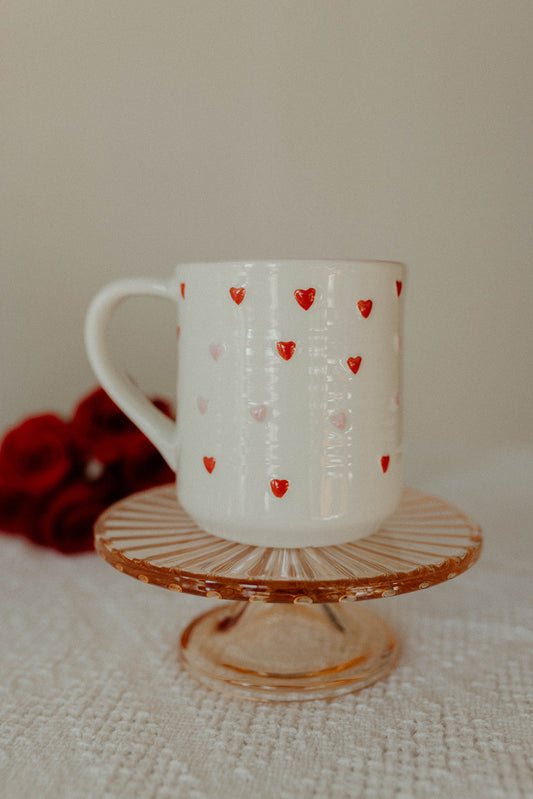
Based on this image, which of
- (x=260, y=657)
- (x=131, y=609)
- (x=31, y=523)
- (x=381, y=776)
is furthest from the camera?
(x=31, y=523)

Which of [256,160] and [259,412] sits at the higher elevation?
[256,160]

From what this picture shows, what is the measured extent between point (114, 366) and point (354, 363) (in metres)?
0.19

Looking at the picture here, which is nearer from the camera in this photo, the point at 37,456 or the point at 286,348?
the point at 286,348

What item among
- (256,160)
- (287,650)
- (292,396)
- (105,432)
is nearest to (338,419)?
(292,396)

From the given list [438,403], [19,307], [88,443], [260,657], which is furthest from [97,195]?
[260,657]

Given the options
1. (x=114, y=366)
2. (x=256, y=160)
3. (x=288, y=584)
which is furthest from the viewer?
(x=256, y=160)

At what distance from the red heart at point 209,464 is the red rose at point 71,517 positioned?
0.29m

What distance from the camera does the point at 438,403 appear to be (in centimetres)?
99

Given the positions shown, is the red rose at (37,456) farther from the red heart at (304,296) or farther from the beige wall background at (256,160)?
the red heart at (304,296)

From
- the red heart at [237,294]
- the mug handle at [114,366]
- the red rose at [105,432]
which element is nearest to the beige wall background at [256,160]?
the red rose at [105,432]

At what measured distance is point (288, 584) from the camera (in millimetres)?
426

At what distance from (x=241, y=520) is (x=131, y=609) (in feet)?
0.64

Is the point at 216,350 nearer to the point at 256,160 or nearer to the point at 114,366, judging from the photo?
the point at 114,366

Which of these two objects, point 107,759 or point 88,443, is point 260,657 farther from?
point 88,443
